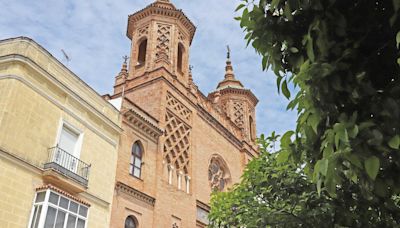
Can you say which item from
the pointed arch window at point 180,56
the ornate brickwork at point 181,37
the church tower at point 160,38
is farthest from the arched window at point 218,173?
the ornate brickwork at point 181,37

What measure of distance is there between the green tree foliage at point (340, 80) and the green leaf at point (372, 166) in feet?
0.05

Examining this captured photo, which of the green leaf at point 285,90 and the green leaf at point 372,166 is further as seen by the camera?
the green leaf at point 285,90

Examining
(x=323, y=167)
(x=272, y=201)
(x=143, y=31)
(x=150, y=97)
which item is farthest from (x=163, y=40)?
(x=323, y=167)

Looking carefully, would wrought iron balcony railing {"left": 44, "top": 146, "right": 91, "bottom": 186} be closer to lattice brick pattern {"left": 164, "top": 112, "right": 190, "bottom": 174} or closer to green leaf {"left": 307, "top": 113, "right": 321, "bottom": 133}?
lattice brick pattern {"left": 164, "top": 112, "right": 190, "bottom": 174}

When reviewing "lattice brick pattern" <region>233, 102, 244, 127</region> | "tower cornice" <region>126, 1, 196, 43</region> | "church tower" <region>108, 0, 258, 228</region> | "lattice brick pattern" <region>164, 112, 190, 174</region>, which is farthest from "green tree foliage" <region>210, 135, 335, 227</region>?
"lattice brick pattern" <region>233, 102, 244, 127</region>

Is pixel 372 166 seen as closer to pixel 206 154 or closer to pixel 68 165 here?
pixel 68 165

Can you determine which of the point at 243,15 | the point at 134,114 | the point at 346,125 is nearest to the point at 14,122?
the point at 134,114

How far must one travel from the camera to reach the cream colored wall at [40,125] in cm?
1163

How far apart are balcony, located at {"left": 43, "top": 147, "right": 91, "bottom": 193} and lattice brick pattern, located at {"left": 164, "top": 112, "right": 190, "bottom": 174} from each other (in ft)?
18.3

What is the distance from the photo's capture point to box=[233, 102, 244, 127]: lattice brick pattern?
29102 millimetres

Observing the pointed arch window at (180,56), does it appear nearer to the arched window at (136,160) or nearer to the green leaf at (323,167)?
the arched window at (136,160)

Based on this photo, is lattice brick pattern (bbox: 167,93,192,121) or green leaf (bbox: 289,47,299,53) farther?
lattice brick pattern (bbox: 167,93,192,121)

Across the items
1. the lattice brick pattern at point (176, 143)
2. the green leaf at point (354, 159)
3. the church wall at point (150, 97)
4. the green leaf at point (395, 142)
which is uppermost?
the church wall at point (150, 97)

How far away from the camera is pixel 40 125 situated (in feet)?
42.2
